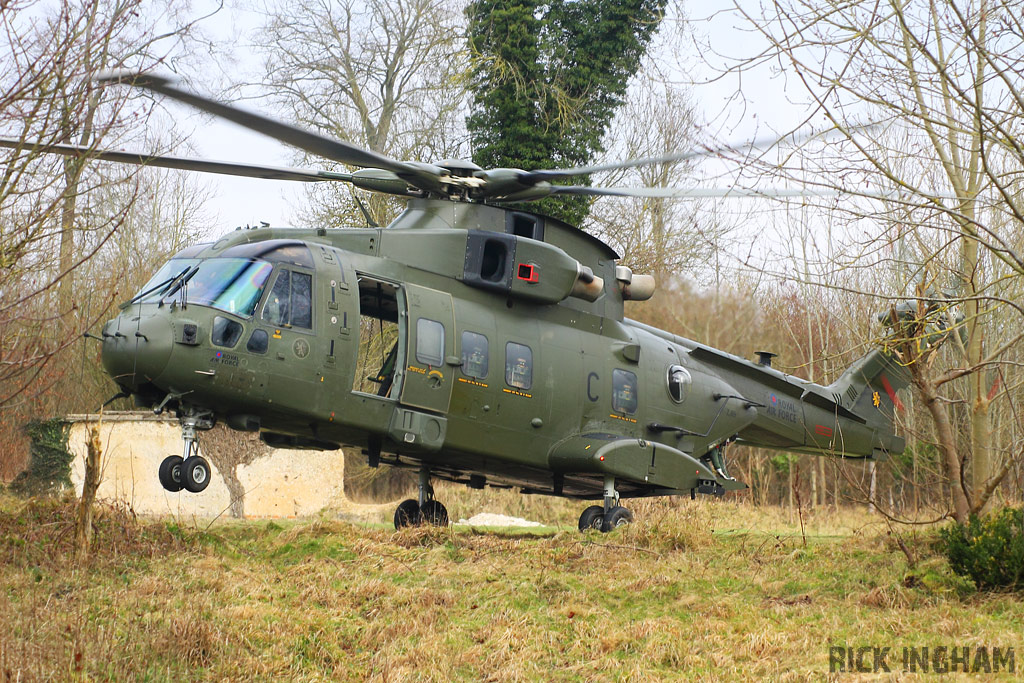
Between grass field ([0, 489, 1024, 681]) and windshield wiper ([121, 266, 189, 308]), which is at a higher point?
windshield wiper ([121, 266, 189, 308])

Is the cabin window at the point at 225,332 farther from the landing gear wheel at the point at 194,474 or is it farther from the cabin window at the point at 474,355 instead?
the cabin window at the point at 474,355

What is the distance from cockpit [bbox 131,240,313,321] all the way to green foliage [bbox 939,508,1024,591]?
7.29 meters

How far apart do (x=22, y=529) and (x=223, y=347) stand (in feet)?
12.8

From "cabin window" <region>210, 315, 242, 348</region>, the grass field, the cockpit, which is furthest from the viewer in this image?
the cockpit

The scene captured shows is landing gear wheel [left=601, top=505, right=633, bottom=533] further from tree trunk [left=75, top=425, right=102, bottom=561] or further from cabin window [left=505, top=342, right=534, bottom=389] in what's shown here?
tree trunk [left=75, top=425, right=102, bottom=561]

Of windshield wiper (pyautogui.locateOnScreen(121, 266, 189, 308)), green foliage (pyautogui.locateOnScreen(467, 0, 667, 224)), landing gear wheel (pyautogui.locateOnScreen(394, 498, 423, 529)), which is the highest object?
green foliage (pyautogui.locateOnScreen(467, 0, 667, 224))

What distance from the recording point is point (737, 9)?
7102 millimetres

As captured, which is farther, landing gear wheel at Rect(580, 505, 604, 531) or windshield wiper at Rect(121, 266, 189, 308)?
landing gear wheel at Rect(580, 505, 604, 531)

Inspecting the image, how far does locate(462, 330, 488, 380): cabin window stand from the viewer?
39.6ft

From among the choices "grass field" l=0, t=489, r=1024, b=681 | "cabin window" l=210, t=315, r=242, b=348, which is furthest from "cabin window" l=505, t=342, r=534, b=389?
"cabin window" l=210, t=315, r=242, b=348

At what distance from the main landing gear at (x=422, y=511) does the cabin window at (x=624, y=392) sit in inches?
114

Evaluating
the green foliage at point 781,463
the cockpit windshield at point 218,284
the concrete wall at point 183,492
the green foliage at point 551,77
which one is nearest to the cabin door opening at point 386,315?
the cockpit windshield at point 218,284

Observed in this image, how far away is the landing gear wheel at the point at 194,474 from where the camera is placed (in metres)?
9.90

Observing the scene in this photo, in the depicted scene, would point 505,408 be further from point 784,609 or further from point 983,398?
point 983,398
